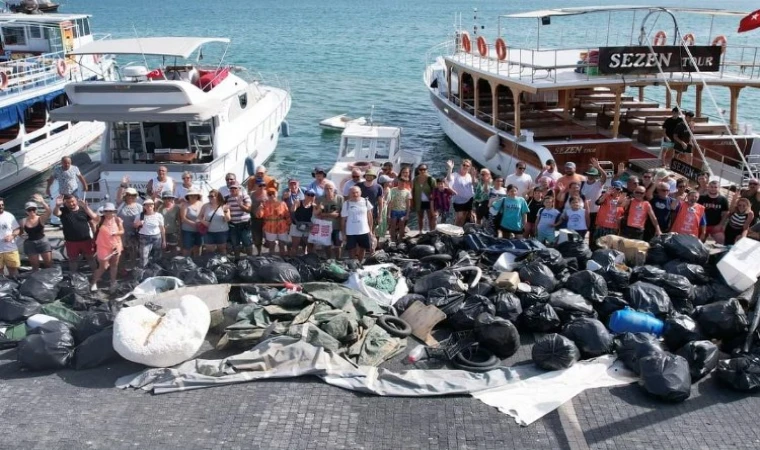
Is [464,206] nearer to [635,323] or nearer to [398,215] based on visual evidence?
[398,215]

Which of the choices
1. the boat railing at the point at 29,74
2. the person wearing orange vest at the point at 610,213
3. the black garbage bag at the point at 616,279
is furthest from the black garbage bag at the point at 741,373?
the boat railing at the point at 29,74

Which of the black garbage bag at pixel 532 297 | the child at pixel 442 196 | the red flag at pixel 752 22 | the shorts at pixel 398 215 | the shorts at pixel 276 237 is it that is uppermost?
Answer: the red flag at pixel 752 22

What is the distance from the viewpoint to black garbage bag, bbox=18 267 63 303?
9.11m

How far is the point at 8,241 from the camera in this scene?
9.60 m

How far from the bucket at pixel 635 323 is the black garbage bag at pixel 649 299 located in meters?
0.19

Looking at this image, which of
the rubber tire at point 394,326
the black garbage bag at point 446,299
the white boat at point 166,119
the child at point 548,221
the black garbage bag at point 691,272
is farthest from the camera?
the white boat at point 166,119

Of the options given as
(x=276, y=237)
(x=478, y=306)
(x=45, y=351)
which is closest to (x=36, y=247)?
(x=45, y=351)

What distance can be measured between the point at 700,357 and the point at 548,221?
348 centimetres

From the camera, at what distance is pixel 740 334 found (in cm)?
784

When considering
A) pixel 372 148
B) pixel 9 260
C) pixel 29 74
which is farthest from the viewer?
pixel 29 74

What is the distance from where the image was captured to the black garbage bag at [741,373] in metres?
6.95

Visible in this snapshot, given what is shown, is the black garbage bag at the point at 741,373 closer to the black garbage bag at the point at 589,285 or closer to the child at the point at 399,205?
the black garbage bag at the point at 589,285

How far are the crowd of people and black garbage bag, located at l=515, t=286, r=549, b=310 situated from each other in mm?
1928

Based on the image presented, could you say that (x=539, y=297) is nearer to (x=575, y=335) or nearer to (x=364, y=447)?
(x=575, y=335)
